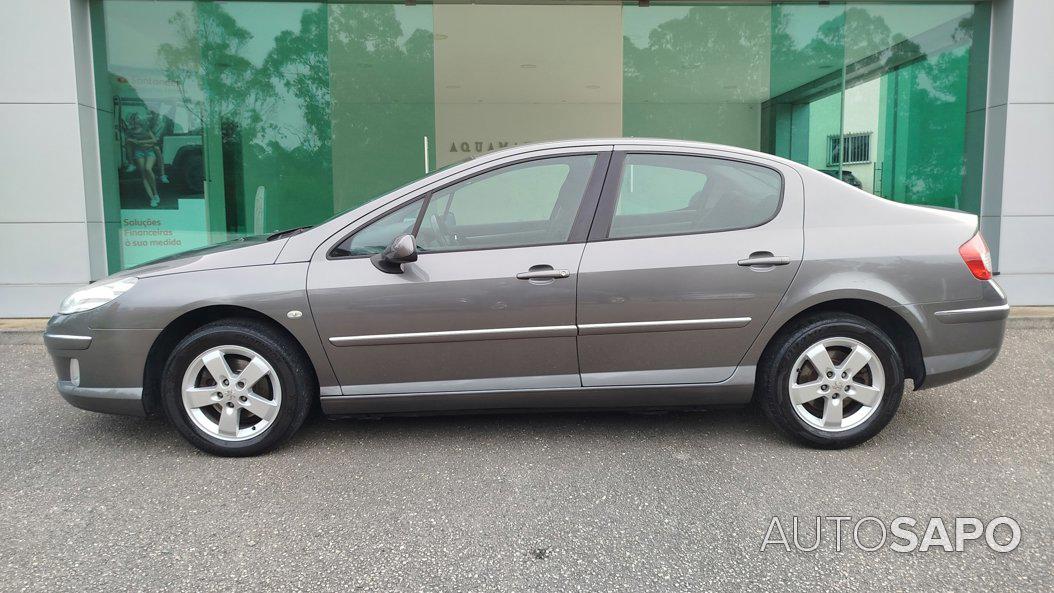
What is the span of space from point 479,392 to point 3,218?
6613 mm

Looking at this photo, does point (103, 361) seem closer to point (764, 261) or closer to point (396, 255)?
point (396, 255)

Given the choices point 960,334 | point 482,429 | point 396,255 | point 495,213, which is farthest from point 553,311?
point 960,334

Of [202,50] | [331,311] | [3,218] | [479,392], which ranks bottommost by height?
[479,392]

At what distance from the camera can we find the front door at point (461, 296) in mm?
3525

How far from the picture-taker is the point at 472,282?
352cm

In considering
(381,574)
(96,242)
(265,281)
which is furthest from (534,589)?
(96,242)

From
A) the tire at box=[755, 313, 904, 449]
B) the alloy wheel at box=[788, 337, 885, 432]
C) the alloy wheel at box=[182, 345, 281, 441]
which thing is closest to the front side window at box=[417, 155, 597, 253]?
the alloy wheel at box=[182, 345, 281, 441]

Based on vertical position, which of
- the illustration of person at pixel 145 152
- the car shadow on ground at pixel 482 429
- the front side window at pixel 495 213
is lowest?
the car shadow on ground at pixel 482 429

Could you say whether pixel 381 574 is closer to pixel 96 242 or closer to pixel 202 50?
pixel 96 242

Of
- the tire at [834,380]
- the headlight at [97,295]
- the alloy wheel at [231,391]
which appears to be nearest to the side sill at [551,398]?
the tire at [834,380]

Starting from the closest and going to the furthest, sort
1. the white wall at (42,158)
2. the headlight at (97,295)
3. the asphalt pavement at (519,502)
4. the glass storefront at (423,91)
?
the asphalt pavement at (519,502)
the headlight at (97,295)
the white wall at (42,158)
the glass storefront at (423,91)

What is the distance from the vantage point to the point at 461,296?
3.52m

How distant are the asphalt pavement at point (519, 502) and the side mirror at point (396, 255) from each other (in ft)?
3.06

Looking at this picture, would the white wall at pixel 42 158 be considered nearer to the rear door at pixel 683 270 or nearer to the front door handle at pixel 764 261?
the rear door at pixel 683 270
